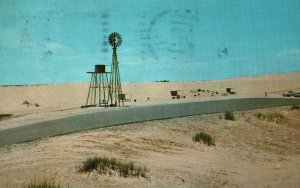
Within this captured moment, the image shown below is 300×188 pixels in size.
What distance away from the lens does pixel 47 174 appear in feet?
34.9

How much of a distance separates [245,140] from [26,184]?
12142mm

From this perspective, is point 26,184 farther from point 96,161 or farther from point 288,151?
point 288,151

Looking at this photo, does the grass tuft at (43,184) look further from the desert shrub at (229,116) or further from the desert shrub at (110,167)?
the desert shrub at (229,116)

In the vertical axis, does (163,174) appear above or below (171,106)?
below

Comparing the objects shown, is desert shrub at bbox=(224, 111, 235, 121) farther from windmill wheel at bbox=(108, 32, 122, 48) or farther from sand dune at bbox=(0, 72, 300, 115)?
sand dune at bbox=(0, 72, 300, 115)

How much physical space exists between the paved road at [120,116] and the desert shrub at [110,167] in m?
3.42

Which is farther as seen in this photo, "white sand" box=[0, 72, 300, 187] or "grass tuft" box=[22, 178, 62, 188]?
"white sand" box=[0, 72, 300, 187]

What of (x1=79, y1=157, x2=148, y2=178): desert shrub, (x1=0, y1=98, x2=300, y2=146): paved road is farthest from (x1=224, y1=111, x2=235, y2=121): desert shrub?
(x1=79, y1=157, x2=148, y2=178): desert shrub

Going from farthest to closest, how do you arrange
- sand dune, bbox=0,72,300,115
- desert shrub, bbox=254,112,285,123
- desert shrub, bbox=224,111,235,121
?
sand dune, bbox=0,72,300,115 → desert shrub, bbox=254,112,285,123 → desert shrub, bbox=224,111,235,121

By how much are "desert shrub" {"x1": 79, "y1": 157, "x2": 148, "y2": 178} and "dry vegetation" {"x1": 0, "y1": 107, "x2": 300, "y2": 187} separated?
0.03m

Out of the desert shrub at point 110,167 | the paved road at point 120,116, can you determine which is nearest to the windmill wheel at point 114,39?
the paved road at point 120,116

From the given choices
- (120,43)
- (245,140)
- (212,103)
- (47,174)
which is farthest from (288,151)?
(120,43)

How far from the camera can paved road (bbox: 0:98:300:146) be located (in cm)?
1417

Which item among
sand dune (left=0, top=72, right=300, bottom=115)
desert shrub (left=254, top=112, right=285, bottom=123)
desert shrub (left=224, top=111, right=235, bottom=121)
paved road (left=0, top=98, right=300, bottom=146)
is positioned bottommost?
desert shrub (left=254, top=112, right=285, bottom=123)
